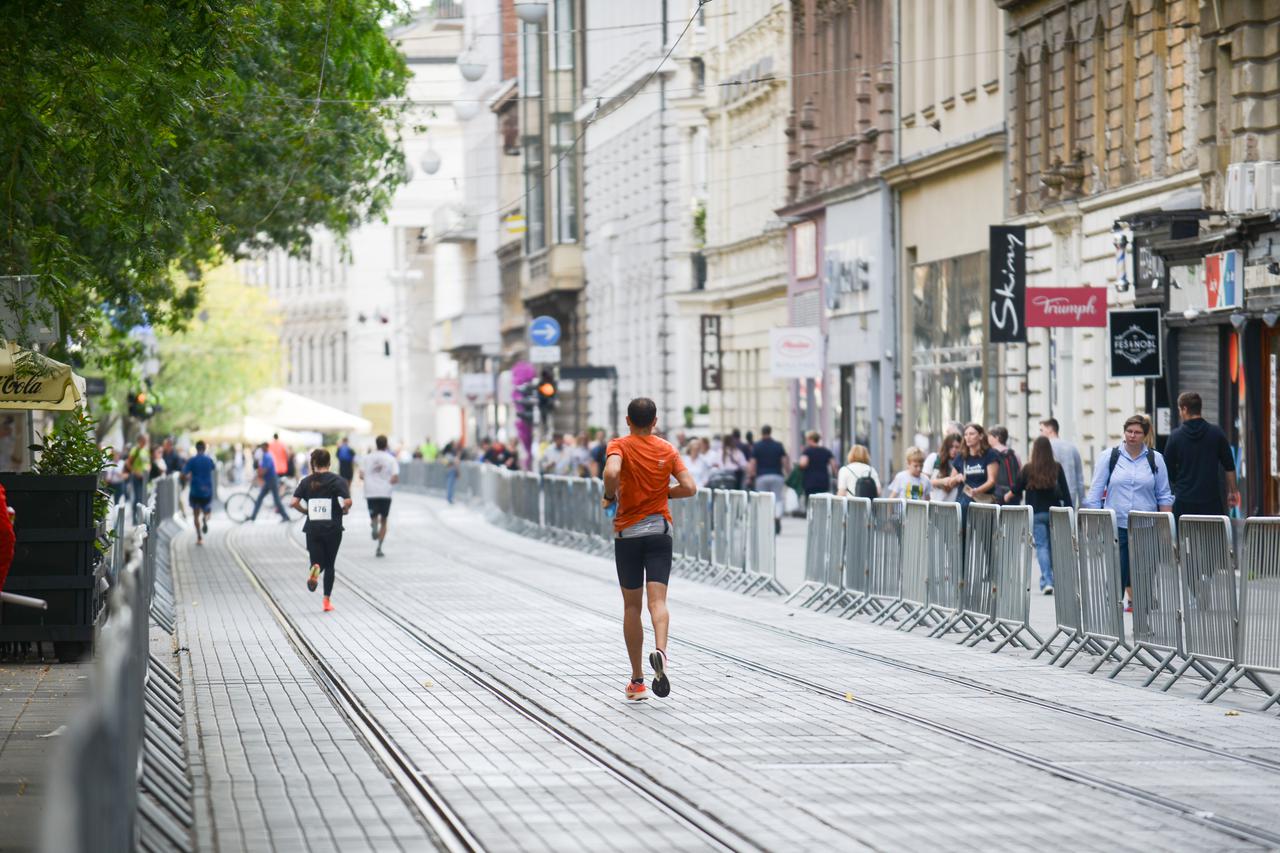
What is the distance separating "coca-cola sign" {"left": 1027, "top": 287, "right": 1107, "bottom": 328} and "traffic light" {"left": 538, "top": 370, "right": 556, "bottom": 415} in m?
24.4

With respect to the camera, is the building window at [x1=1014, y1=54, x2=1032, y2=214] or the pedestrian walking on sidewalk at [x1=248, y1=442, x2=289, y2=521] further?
the pedestrian walking on sidewalk at [x1=248, y1=442, x2=289, y2=521]

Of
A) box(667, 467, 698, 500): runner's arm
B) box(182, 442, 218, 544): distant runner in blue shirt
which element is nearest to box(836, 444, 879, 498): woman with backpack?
box(667, 467, 698, 500): runner's arm

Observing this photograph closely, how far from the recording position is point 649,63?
200ft

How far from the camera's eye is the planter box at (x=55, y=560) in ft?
59.8

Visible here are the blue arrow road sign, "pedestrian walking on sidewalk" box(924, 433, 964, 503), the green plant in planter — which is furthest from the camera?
the blue arrow road sign

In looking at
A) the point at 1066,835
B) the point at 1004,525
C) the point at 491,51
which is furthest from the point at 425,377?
the point at 1066,835

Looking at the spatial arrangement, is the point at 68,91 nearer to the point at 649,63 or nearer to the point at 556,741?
the point at 556,741

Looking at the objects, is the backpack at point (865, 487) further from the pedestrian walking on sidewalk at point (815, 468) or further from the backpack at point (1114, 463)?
the pedestrian walking on sidewalk at point (815, 468)

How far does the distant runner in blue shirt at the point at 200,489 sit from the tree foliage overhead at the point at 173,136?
6.60 m

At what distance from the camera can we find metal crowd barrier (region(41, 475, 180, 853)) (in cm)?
555

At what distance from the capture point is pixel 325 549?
A: 24.4 m

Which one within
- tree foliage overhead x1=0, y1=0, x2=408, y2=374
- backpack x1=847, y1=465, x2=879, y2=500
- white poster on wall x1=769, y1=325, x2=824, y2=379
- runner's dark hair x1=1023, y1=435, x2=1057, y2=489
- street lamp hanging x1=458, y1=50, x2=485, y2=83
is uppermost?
street lamp hanging x1=458, y1=50, x2=485, y2=83

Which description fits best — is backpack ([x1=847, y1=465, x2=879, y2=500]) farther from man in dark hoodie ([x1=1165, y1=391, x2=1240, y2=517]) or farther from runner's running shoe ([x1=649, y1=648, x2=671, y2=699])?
runner's running shoe ([x1=649, y1=648, x2=671, y2=699])

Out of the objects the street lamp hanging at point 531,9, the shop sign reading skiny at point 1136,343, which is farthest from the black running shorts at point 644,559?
the street lamp hanging at point 531,9
